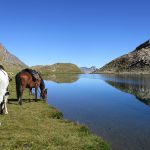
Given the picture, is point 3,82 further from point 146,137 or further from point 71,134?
point 146,137

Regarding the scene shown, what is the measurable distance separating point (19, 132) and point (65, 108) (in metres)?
17.9

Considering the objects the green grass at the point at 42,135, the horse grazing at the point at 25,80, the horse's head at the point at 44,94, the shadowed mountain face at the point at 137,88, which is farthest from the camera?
the shadowed mountain face at the point at 137,88

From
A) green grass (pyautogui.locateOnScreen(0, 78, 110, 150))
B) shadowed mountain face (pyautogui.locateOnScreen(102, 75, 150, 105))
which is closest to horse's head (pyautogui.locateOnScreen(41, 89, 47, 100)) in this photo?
green grass (pyautogui.locateOnScreen(0, 78, 110, 150))

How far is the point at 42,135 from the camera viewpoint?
58.4 ft

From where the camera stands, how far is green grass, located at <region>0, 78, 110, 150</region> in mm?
15966

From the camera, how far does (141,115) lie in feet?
105

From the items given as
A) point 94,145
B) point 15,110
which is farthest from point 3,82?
point 15,110

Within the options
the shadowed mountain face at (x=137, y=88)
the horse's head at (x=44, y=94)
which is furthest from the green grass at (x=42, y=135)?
the shadowed mountain face at (x=137, y=88)

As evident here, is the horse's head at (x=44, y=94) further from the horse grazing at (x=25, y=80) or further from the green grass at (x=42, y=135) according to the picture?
the green grass at (x=42, y=135)

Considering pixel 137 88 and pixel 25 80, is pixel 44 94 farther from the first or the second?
pixel 137 88

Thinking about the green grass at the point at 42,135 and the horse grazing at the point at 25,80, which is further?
the horse grazing at the point at 25,80

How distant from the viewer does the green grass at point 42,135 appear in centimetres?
1597

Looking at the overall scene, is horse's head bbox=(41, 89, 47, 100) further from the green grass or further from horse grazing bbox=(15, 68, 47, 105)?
the green grass

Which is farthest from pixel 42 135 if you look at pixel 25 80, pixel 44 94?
pixel 44 94
